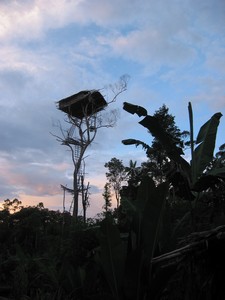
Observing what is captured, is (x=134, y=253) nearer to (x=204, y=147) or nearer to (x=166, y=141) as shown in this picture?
(x=166, y=141)

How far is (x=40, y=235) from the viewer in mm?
15789

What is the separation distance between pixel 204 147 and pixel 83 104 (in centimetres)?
2679

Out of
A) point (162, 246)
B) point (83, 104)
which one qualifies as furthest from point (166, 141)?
point (83, 104)

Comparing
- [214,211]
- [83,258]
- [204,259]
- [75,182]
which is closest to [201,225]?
[214,211]

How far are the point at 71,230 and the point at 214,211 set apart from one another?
4.73 metres

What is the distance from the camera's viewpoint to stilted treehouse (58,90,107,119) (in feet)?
105

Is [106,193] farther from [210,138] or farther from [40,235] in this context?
[210,138]

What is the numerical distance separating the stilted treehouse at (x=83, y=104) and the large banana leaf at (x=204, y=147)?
25.1m

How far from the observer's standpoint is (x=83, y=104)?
32781 millimetres

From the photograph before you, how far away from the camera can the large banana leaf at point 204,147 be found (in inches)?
248

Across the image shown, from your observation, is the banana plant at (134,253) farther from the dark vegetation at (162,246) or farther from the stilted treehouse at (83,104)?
the stilted treehouse at (83,104)

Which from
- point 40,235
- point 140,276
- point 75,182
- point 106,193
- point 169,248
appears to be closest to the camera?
point 140,276

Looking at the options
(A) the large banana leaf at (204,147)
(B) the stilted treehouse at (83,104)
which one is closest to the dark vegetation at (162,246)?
(A) the large banana leaf at (204,147)

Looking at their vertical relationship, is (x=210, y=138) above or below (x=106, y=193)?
below
